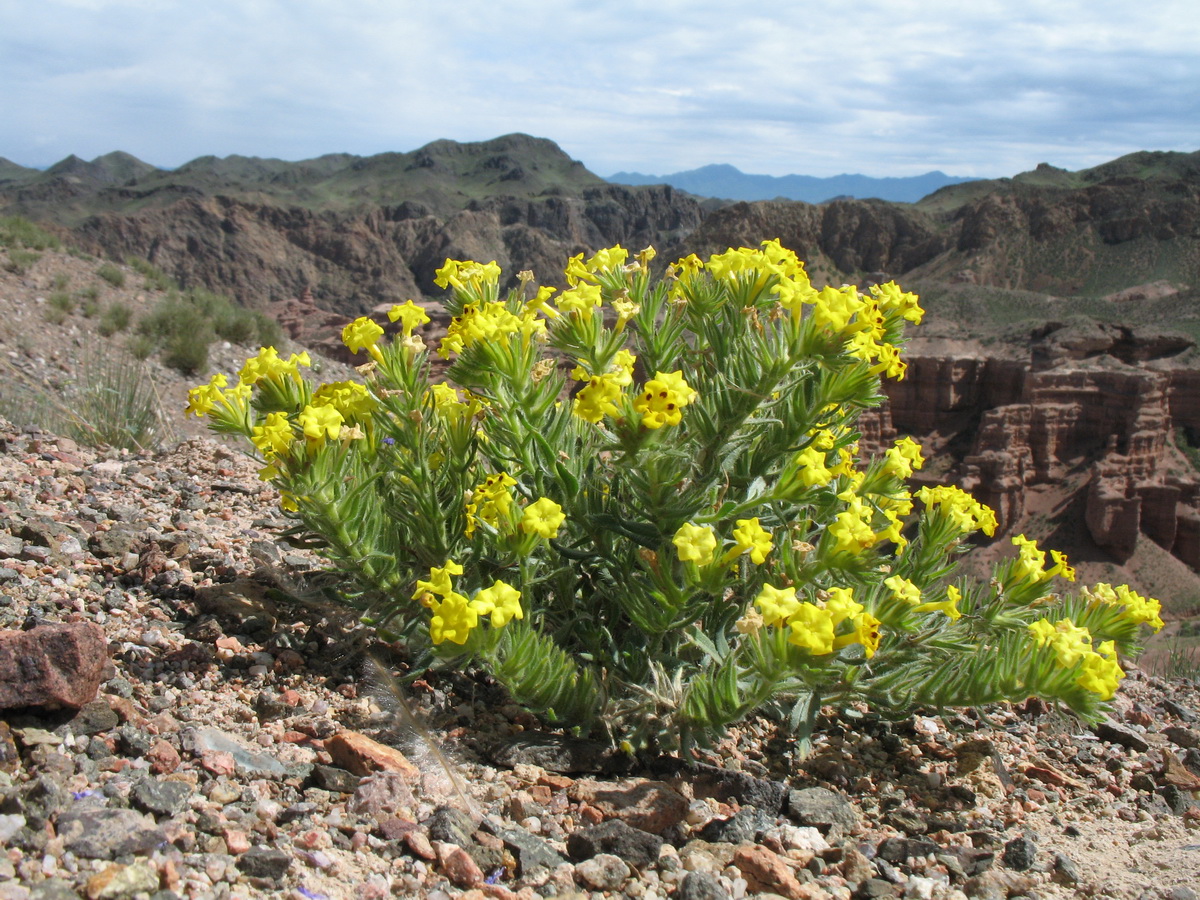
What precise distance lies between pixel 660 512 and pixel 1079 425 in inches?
1897

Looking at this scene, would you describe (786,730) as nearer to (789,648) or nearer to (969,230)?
(789,648)

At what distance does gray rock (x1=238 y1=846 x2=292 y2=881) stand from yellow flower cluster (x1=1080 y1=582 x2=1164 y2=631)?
3.11m

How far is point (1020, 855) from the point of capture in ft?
9.04

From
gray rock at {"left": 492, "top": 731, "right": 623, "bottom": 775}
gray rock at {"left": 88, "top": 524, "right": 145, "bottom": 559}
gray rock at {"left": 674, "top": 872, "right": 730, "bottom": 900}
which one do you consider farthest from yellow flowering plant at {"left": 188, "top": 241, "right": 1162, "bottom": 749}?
gray rock at {"left": 88, "top": 524, "right": 145, "bottom": 559}

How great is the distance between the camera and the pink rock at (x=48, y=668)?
261cm

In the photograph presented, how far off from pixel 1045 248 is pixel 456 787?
8190 cm

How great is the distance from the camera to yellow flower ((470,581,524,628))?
2545mm

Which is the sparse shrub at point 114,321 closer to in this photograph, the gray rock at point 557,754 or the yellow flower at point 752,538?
the gray rock at point 557,754

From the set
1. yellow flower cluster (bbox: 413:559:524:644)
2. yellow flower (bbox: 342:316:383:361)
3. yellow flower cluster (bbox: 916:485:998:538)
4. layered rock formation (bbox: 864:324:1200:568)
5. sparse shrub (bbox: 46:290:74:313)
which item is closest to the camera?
yellow flower cluster (bbox: 413:559:524:644)

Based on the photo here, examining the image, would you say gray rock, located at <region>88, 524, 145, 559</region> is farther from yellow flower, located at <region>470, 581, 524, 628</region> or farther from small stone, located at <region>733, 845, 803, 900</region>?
small stone, located at <region>733, 845, 803, 900</region>

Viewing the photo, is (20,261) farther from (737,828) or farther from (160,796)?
(737,828)

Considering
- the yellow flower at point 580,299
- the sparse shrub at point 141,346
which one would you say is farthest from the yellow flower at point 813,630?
the sparse shrub at point 141,346

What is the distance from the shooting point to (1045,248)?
237 ft

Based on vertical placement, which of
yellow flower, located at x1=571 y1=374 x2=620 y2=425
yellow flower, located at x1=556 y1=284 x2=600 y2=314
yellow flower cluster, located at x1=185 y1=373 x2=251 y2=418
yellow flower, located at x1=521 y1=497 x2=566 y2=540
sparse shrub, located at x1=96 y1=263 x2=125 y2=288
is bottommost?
yellow flower, located at x1=521 y1=497 x2=566 y2=540
